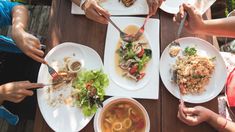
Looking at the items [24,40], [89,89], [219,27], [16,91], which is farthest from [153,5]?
[16,91]

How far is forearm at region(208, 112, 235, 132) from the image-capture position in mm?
1213

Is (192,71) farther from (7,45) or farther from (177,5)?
(7,45)

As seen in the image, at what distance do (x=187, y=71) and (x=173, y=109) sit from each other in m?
0.19

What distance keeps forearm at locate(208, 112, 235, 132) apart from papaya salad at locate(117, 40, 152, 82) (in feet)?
1.19

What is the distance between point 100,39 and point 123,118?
0.39 m

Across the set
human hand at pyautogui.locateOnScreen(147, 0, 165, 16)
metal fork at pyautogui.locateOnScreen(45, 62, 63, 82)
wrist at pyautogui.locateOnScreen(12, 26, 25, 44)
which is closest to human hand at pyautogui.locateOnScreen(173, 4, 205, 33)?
human hand at pyautogui.locateOnScreen(147, 0, 165, 16)

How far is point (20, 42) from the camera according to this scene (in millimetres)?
1222

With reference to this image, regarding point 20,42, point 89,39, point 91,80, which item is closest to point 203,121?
point 91,80

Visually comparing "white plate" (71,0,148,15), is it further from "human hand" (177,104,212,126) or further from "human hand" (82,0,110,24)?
"human hand" (177,104,212,126)

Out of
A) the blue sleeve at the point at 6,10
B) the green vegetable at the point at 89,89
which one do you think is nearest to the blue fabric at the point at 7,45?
the blue sleeve at the point at 6,10

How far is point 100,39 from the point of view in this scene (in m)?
1.32

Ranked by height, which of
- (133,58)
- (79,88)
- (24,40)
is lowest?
(79,88)

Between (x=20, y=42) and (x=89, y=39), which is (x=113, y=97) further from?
(x=20, y=42)

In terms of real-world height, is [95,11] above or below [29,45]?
above
